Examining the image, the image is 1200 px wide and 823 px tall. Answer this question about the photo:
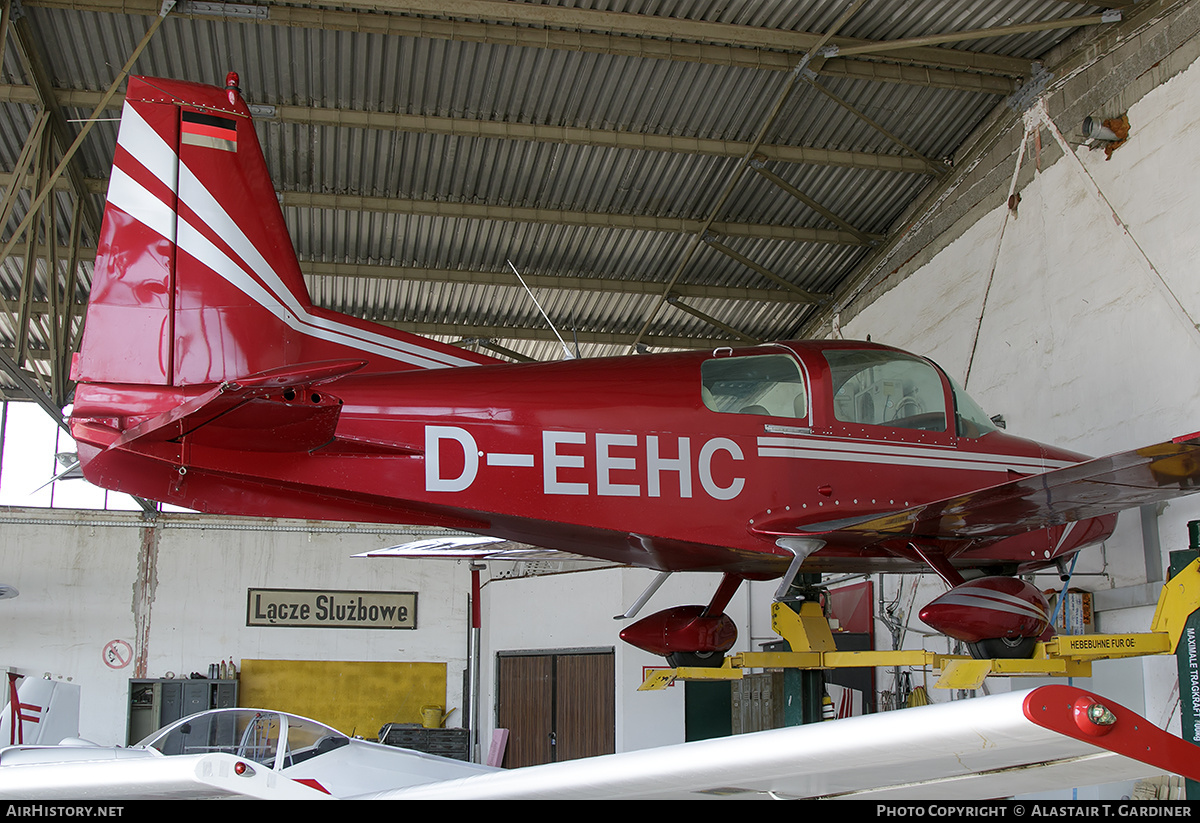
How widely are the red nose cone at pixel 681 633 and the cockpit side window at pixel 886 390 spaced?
5.91 feet

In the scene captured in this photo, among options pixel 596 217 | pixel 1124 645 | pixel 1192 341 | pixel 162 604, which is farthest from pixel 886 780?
pixel 162 604

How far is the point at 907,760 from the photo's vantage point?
221 centimetres

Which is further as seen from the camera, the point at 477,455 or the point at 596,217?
the point at 596,217

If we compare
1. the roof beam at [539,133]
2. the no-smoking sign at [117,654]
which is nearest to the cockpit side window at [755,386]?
the roof beam at [539,133]

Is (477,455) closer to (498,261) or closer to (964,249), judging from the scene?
(964,249)

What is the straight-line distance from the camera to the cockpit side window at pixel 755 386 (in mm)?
5699

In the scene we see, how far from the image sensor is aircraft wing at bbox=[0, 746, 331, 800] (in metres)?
3.47

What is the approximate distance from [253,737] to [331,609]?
11.6 metres

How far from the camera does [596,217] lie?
12938mm

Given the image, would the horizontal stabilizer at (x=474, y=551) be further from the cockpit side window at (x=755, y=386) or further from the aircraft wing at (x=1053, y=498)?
the aircraft wing at (x=1053, y=498)

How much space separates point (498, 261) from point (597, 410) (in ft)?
30.4

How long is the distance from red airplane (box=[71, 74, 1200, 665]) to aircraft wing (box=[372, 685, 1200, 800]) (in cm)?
232

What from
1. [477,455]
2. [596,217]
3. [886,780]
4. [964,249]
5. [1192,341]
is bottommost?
[886,780]

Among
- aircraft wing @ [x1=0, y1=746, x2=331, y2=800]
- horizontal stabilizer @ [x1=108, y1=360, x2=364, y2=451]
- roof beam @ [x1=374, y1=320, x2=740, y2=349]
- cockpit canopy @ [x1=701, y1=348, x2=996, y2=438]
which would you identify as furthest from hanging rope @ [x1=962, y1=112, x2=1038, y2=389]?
aircraft wing @ [x1=0, y1=746, x2=331, y2=800]
